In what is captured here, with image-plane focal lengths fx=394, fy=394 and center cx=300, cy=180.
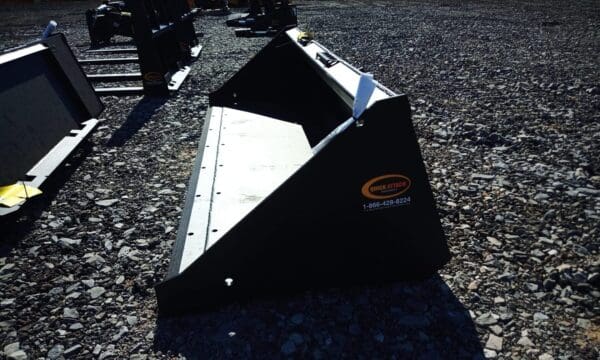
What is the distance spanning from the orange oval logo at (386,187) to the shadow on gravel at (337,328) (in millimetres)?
698

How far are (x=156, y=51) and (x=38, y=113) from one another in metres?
3.22

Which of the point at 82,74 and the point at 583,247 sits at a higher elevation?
the point at 82,74

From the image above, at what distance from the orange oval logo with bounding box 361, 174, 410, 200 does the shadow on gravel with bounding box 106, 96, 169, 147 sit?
415 centimetres

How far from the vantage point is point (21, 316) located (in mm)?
2529

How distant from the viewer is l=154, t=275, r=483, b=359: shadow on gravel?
221 centimetres

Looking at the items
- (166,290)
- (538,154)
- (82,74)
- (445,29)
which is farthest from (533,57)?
(166,290)

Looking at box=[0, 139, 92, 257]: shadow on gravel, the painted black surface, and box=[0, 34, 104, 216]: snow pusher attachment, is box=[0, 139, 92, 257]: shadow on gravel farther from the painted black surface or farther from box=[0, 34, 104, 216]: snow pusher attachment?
the painted black surface

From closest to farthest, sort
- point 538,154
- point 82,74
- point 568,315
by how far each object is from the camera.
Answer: point 568,315 < point 538,154 < point 82,74

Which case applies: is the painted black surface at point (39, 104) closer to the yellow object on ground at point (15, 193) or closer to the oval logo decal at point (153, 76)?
the yellow object on ground at point (15, 193)

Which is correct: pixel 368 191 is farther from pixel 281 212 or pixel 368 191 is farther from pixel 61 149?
pixel 61 149

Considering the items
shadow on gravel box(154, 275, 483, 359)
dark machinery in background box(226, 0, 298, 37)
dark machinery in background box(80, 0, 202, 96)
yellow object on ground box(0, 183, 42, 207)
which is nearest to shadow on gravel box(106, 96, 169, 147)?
dark machinery in background box(80, 0, 202, 96)

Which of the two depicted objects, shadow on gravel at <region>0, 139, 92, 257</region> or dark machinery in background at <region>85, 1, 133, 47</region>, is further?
dark machinery in background at <region>85, 1, 133, 47</region>

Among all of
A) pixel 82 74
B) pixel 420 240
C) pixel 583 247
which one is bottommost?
pixel 583 247

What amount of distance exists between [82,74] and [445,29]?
1312cm
